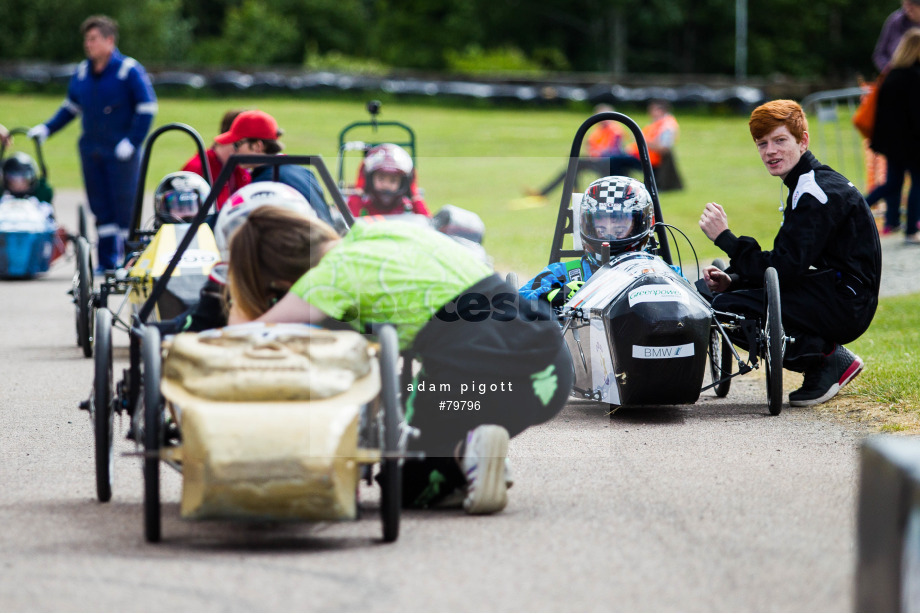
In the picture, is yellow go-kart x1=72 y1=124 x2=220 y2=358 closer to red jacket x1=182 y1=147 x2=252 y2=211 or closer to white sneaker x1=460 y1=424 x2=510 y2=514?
red jacket x1=182 y1=147 x2=252 y2=211

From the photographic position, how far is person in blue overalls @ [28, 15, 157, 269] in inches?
448

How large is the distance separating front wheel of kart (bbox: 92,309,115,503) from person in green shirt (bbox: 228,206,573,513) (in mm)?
542

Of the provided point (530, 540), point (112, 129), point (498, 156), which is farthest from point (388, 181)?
point (498, 156)

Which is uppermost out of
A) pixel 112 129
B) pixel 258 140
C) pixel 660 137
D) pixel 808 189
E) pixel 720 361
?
pixel 660 137

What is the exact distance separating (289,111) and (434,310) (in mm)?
35048

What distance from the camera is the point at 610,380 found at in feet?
20.0

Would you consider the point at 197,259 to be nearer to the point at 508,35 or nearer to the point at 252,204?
the point at 252,204

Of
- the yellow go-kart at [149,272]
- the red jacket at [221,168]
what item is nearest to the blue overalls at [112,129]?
the red jacket at [221,168]

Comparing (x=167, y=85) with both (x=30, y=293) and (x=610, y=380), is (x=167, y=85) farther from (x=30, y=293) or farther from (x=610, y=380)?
(x=610, y=380)

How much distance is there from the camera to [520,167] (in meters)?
28.8

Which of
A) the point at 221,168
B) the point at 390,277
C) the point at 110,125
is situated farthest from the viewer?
the point at 110,125

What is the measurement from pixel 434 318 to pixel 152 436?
108cm

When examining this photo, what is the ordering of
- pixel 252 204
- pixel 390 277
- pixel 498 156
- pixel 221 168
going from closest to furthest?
pixel 390 277 → pixel 252 204 → pixel 221 168 → pixel 498 156

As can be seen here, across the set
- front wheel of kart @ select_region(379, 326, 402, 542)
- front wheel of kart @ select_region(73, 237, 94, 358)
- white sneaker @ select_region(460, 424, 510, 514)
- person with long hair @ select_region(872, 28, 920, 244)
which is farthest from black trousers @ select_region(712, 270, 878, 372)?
person with long hair @ select_region(872, 28, 920, 244)
